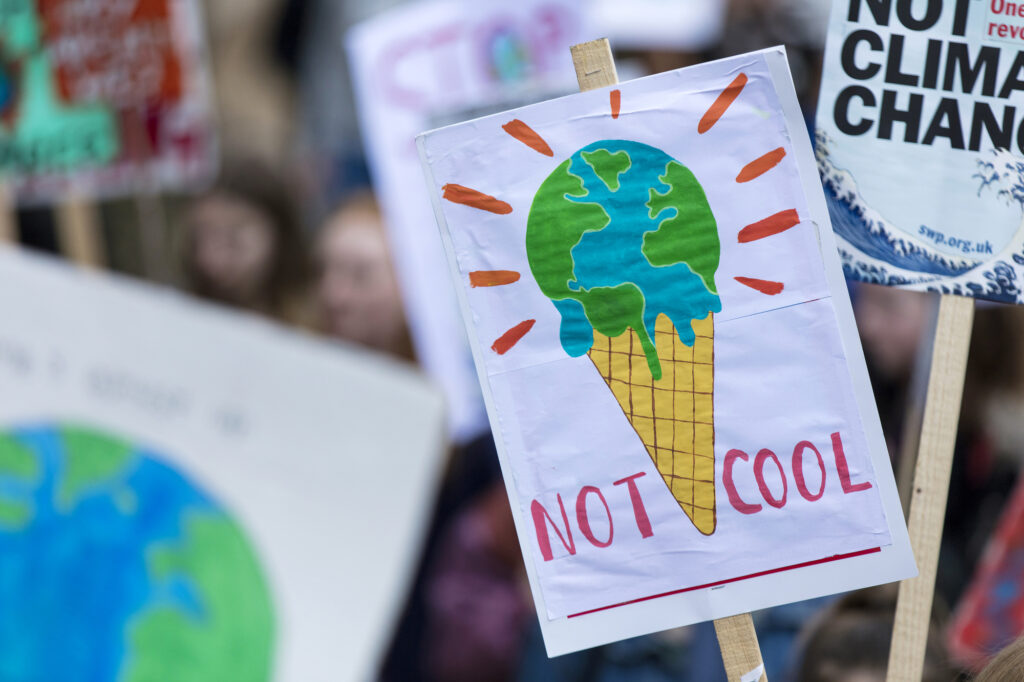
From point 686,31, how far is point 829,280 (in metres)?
1.11

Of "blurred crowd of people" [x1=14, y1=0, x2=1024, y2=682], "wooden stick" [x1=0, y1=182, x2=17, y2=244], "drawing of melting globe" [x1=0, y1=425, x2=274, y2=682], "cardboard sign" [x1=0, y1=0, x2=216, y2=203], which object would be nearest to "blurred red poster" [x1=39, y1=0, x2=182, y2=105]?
"cardboard sign" [x1=0, y1=0, x2=216, y2=203]

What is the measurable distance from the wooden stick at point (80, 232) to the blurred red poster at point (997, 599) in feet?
6.01

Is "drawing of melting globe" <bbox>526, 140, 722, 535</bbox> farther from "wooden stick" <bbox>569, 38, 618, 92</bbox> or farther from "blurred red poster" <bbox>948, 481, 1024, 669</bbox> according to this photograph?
"blurred red poster" <bbox>948, 481, 1024, 669</bbox>

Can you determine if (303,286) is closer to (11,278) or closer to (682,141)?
(11,278)

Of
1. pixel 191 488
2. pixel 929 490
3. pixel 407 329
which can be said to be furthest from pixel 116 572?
pixel 929 490

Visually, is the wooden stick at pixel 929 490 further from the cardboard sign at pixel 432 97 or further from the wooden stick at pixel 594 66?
the cardboard sign at pixel 432 97

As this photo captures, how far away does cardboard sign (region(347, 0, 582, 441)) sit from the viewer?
1706 millimetres

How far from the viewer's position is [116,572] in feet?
5.48

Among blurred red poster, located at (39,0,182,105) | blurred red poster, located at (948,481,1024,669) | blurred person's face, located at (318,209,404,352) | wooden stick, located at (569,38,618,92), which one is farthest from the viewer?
blurred person's face, located at (318,209,404,352)

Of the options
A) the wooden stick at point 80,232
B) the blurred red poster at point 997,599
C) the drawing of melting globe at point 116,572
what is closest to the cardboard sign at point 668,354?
the blurred red poster at point 997,599

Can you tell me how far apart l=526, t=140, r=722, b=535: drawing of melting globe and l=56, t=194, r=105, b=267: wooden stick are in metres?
1.54

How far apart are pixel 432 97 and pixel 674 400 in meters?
1.06

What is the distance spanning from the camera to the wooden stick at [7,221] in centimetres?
216

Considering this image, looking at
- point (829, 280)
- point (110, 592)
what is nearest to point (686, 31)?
point (829, 280)
